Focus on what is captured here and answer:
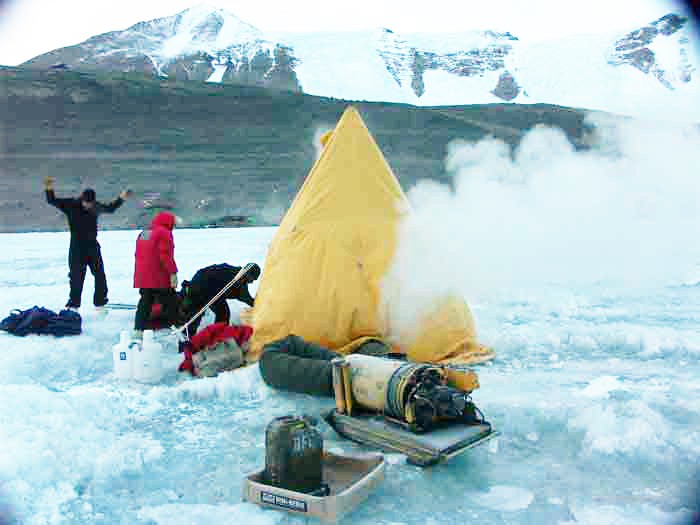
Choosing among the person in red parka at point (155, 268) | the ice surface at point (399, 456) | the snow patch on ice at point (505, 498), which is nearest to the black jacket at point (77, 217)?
the ice surface at point (399, 456)

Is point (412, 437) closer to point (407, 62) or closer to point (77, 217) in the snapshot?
point (77, 217)

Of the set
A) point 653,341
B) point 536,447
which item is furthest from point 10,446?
point 653,341

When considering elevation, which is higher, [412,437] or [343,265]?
[343,265]

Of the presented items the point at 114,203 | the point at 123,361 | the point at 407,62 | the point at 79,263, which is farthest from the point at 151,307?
the point at 407,62

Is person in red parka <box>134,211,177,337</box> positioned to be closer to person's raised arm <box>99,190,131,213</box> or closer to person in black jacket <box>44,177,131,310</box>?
person in black jacket <box>44,177,131,310</box>

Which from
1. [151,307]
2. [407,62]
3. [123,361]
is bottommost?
[123,361]

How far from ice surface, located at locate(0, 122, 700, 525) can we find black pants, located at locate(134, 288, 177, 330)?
265 millimetres

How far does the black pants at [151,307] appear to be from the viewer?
577cm

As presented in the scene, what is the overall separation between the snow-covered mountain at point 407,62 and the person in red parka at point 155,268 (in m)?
79.2

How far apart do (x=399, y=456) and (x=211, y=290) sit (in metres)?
2.94

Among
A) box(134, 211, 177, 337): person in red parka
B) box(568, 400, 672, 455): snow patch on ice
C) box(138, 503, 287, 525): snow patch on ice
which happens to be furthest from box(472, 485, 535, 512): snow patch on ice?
box(134, 211, 177, 337): person in red parka

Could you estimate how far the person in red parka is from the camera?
223 inches

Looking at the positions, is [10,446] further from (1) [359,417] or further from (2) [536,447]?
(2) [536,447]

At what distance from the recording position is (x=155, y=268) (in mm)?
5734
